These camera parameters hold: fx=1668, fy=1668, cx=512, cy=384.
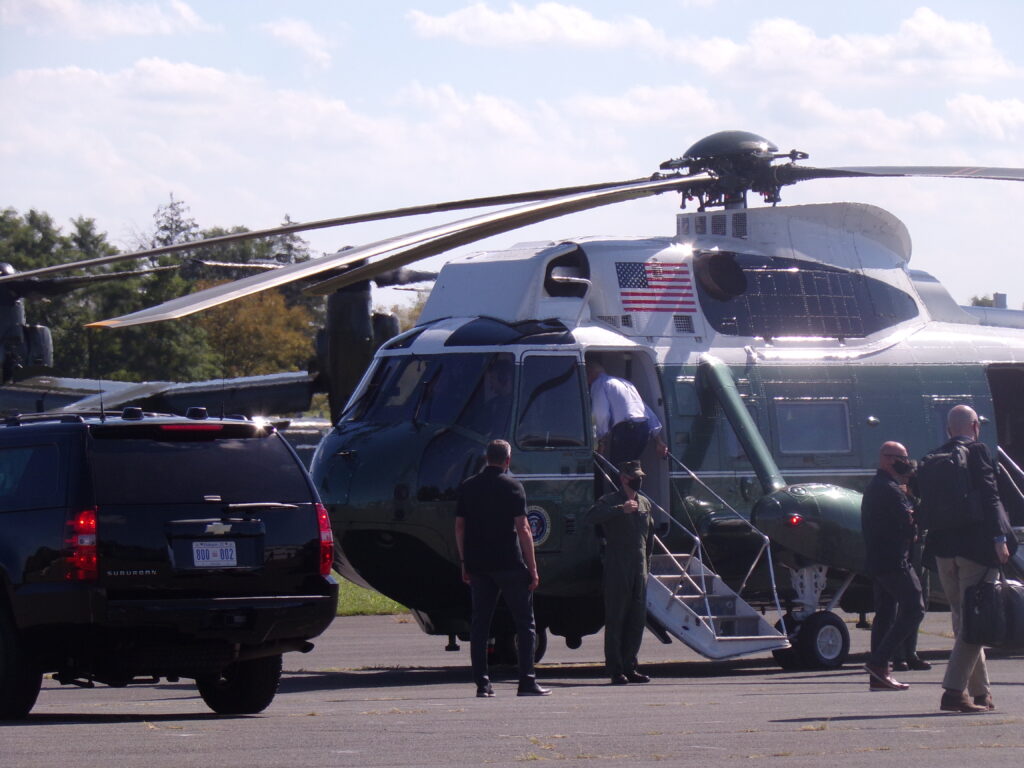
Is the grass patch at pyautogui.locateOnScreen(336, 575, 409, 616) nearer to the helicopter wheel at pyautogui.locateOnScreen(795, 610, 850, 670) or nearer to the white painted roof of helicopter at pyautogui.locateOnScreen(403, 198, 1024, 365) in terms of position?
the white painted roof of helicopter at pyautogui.locateOnScreen(403, 198, 1024, 365)

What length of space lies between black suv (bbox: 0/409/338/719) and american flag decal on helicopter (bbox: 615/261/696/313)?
5.47m

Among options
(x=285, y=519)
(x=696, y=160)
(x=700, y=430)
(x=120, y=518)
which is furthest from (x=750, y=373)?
(x=120, y=518)

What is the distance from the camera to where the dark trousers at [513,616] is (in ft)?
39.0

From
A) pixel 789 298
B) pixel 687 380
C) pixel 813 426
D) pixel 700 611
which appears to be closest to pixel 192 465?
pixel 700 611

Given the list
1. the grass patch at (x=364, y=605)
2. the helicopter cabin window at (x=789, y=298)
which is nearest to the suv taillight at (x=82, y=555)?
the helicopter cabin window at (x=789, y=298)

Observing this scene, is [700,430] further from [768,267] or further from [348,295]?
[348,295]

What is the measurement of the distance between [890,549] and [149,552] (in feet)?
18.2

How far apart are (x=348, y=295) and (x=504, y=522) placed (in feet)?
36.0

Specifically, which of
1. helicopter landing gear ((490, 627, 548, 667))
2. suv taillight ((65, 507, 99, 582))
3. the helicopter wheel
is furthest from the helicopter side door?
suv taillight ((65, 507, 99, 582))

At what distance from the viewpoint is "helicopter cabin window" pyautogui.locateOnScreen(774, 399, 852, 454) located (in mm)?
15453

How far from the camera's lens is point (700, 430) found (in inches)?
588

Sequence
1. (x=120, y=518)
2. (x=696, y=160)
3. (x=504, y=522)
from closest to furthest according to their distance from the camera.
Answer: (x=120, y=518)
(x=504, y=522)
(x=696, y=160)

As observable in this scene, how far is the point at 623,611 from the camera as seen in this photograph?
43.1 feet

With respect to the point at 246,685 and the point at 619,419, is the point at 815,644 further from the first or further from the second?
the point at 246,685
